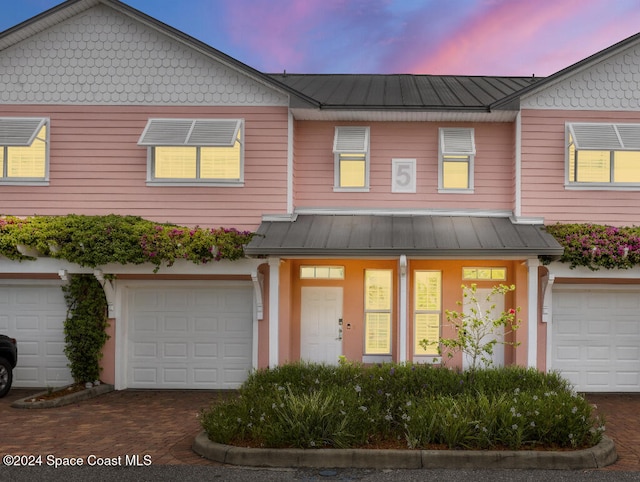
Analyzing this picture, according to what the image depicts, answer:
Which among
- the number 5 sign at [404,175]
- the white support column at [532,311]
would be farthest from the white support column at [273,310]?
the white support column at [532,311]

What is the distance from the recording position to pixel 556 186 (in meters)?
14.4

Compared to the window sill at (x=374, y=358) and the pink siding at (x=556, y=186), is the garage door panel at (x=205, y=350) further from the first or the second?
the pink siding at (x=556, y=186)

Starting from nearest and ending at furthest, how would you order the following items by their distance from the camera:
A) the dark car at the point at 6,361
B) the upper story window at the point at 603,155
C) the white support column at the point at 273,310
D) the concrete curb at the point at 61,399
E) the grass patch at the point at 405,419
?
the grass patch at the point at 405,419 < the concrete curb at the point at 61,399 < the dark car at the point at 6,361 < the white support column at the point at 273,310 < the upper story window at the point at 603,155

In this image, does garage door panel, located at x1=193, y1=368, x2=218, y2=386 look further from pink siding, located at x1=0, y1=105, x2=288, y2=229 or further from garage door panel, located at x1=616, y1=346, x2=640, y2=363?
garage door panel, located at x1=616, y1=346, x2=640, y2=363

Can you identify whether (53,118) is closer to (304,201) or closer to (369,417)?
(304,201)

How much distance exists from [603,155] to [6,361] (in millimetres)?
12370

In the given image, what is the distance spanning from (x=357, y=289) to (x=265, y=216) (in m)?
2.49

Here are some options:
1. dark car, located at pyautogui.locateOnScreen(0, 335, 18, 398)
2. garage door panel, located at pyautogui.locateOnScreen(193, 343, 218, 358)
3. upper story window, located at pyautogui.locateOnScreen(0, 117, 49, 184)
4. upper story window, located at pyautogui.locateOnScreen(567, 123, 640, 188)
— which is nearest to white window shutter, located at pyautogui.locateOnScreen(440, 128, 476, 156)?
upper story window, located at pyautogui.locateOnScreen(567, 123, 640, 188)

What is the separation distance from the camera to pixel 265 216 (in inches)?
564

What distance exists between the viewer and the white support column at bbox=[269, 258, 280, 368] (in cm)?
1377

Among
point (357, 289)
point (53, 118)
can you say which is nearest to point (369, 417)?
point (357, 289)

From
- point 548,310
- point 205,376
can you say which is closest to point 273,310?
point 205,376

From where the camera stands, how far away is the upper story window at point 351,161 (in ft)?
48.3

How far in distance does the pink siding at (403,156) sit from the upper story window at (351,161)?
0.12m
